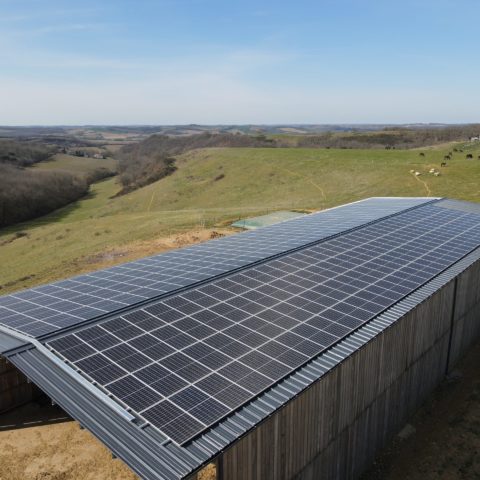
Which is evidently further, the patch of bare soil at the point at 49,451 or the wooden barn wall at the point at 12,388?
the wooden barn wall at the point at 12,388

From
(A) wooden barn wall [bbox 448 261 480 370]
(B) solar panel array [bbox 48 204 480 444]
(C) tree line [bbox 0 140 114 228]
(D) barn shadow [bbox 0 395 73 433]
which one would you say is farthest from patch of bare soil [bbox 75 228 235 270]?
(C) tree line [bbox 0 140 114 228]

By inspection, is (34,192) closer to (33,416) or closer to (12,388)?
(12,388)

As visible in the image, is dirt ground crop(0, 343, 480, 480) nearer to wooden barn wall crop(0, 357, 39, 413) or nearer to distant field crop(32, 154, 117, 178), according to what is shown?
wooden barn wall crop(0, 357, 39, 413)

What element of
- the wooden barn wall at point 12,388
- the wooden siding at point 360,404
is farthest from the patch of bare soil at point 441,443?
the wooden barn wall at point 12,388

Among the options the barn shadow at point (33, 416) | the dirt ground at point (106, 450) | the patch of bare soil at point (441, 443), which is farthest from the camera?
the barn shadow at point (33, 416)

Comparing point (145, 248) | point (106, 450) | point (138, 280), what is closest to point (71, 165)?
point (145, 248)

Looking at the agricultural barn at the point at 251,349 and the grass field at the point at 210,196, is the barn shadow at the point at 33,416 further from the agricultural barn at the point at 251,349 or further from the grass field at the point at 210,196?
the grass field at the point at 210,196
